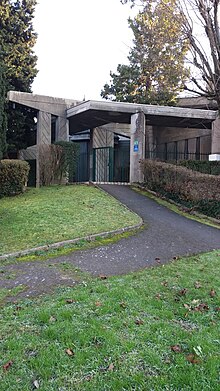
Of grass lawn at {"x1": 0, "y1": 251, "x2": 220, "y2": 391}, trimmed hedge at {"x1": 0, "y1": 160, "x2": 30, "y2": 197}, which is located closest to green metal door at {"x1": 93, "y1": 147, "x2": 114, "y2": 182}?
trimmed hedge at {"x1": 0, "y1": 160, "x2": 30, "y2": 197}

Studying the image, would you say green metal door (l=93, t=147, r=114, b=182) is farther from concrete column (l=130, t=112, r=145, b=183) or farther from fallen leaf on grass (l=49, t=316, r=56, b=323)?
fallen leaf on grass (l=49, t=316, r=56, b=323)

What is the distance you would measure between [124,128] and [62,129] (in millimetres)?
4868

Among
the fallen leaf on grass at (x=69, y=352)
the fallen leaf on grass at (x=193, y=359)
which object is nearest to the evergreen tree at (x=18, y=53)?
the fallen leaf on grass at (x=69, y=352)

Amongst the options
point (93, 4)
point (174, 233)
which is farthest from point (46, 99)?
point (174, 233)

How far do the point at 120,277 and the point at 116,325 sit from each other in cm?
158

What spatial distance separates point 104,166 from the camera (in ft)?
64.5

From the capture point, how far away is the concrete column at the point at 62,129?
17.4 meters

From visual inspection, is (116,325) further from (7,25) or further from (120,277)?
(7,25)

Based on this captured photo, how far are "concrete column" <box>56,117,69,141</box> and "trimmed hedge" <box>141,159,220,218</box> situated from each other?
5374 mm

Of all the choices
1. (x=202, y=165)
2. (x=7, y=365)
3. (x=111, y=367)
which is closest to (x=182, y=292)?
(x=111, y=367)

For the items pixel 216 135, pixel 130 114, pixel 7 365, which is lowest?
pixel 7 365

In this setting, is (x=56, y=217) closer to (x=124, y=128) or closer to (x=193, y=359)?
(x=193, y=359)

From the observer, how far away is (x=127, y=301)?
4.02 m

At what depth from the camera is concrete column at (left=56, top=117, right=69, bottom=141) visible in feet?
57.1
